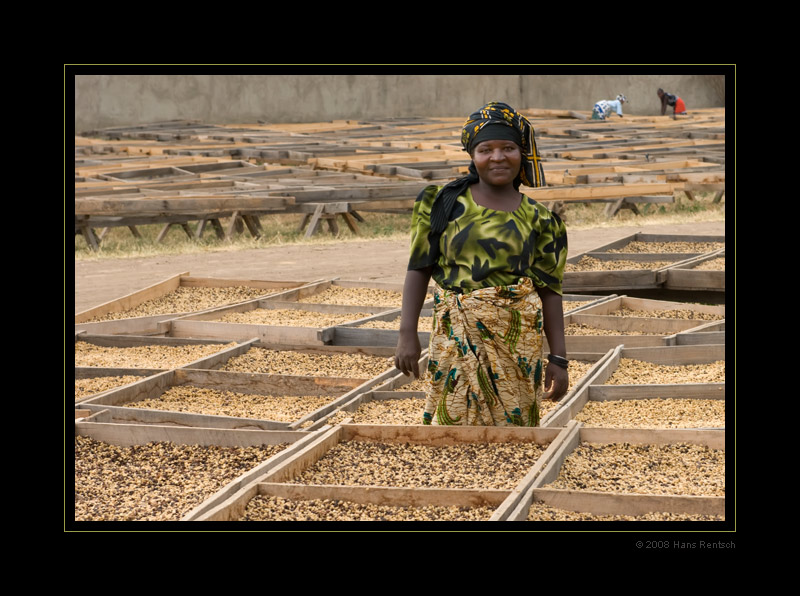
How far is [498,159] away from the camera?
119 inches

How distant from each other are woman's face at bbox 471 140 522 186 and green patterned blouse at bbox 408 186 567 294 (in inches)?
3.7

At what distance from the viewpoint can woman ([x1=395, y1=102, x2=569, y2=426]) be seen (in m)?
3.05

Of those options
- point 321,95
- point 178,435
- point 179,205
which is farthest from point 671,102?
point 178,435

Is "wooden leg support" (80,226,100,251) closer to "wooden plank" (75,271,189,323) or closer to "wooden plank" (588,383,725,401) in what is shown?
"wooden plank" (75,271,189,323)

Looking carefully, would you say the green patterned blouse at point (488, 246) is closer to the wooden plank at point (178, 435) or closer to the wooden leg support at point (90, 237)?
the wooden plank at point (178, 435)

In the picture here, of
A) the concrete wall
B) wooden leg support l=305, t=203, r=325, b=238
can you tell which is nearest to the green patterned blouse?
wooden leg support l=305, t=203, r=325, b=238

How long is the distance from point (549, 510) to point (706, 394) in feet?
5.50

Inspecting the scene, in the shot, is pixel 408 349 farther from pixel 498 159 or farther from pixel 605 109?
pixel 605 109

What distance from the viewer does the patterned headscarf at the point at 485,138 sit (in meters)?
3.03

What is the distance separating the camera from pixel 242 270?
8844mm

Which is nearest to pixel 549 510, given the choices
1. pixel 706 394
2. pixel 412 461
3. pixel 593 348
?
pixel 412 461

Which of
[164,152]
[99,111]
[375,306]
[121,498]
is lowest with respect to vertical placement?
[121,498]

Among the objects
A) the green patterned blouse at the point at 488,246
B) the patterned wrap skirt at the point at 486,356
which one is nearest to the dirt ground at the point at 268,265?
the patterned wrap skirt at the point at 486,356
